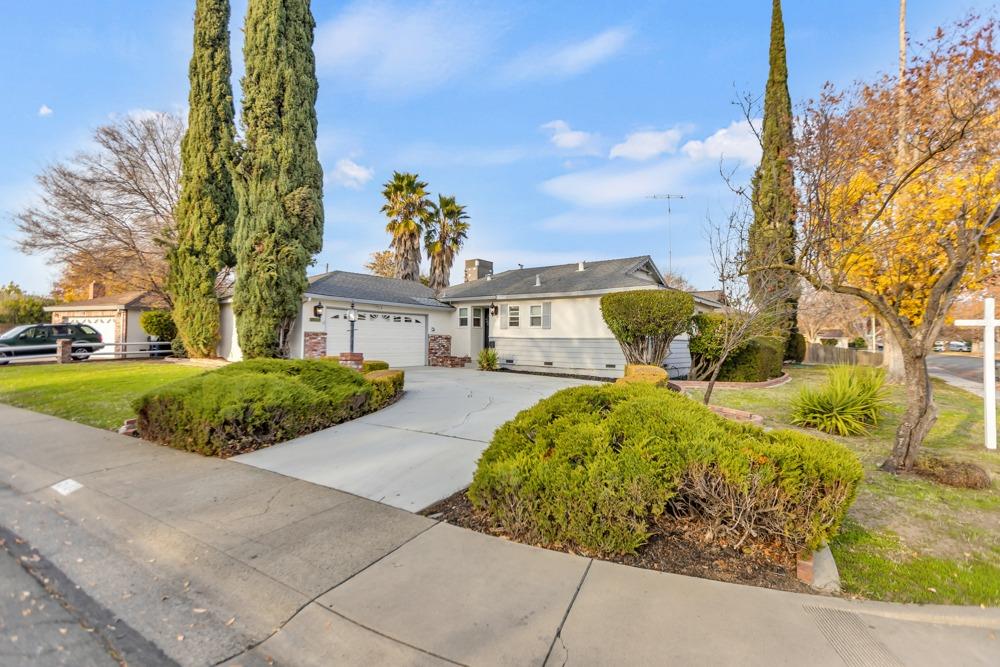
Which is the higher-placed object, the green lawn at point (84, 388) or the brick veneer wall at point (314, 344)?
the brick veneer wall at point (314, 344)

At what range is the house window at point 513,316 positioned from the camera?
54.6 feet

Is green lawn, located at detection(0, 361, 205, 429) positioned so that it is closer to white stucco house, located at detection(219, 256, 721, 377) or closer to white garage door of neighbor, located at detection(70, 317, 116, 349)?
white stucco house, located at detection(219, 256, 721, 377)

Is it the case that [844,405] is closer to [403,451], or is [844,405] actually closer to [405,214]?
[403,451]

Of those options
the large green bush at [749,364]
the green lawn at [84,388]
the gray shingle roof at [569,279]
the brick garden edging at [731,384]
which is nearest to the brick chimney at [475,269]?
the gray shingle roof at [569,279]

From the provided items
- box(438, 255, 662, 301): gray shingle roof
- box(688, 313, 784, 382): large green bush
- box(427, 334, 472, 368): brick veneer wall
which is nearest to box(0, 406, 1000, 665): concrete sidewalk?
box(688, 313, 784, 382): large green bush

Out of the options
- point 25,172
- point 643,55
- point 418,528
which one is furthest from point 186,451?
point 25,172

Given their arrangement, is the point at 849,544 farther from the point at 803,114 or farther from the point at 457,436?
the point at 803,114

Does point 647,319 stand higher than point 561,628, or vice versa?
point 647,319

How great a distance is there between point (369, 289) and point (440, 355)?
3.91 metres

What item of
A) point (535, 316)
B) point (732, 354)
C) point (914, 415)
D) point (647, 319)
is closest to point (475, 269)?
point (535, 316)

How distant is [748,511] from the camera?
2982mm

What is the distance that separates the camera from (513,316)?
1680 centimetres

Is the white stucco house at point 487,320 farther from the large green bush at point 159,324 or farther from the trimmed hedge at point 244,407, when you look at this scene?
the trimmed hedge at point 244,407

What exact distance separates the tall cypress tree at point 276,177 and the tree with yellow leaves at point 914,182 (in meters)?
12.6
